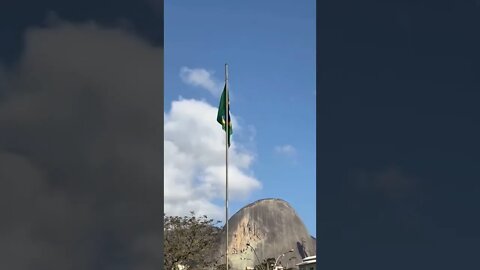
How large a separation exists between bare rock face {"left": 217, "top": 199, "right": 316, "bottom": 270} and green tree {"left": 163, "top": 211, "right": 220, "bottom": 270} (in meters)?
41.3

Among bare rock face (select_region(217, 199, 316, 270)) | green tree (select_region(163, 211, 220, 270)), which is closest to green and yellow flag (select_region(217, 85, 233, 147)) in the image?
green tree (select_region(163, 211, 220, 270))

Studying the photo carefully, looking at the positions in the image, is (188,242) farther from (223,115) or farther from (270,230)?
(270,230)

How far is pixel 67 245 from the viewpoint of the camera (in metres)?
3.04

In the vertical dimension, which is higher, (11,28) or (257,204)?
(257,204)

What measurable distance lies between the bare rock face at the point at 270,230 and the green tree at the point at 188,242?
41285 millimetres

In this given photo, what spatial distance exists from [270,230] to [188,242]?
45333 mm

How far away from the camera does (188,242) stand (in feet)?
61.9

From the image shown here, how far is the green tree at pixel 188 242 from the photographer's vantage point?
18.3 meters

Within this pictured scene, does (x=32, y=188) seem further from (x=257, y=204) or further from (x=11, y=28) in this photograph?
(x=257, y=204)

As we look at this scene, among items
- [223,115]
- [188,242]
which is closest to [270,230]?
[188,242]

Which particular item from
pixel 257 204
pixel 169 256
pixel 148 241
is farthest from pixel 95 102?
pixel 257 204

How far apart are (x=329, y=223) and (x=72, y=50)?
5.64 feet

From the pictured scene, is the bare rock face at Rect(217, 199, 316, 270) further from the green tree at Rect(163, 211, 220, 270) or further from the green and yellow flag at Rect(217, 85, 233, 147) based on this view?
the green and yellow flag at Rect(217, 85, 233, 147)

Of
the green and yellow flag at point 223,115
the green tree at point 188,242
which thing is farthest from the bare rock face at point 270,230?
the green and yellow flag at point 223,115
